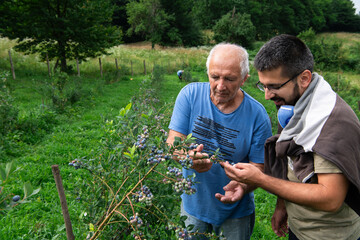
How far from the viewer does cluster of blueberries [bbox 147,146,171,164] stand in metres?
1.36

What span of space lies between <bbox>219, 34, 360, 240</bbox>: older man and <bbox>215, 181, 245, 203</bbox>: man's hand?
26cm

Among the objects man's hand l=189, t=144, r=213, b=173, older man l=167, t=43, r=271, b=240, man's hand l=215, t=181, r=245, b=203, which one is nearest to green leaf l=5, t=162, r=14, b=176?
man's hand l=189, t=144, r=213, b=173

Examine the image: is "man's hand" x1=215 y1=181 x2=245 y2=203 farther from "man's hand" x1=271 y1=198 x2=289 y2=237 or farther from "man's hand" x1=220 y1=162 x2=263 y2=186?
"man's hand" x1=271 y1=198 x2=289 y2=237

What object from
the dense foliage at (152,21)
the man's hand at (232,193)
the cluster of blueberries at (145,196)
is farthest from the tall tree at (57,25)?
the cluster of blueberries at (145,196)

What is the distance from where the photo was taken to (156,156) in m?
1.38

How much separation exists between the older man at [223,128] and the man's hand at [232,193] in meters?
0.03

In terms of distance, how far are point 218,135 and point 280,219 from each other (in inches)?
33.2

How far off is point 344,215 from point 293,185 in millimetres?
381

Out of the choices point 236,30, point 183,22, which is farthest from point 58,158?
point 183,22

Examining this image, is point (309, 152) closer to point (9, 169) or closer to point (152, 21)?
point (9, 169)

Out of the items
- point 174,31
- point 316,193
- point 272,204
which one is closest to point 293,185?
point 316,193

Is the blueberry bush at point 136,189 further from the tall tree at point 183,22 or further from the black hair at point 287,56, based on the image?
the tall tree at point 183,22

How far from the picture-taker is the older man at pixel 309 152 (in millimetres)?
1402

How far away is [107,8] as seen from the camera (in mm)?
14938
